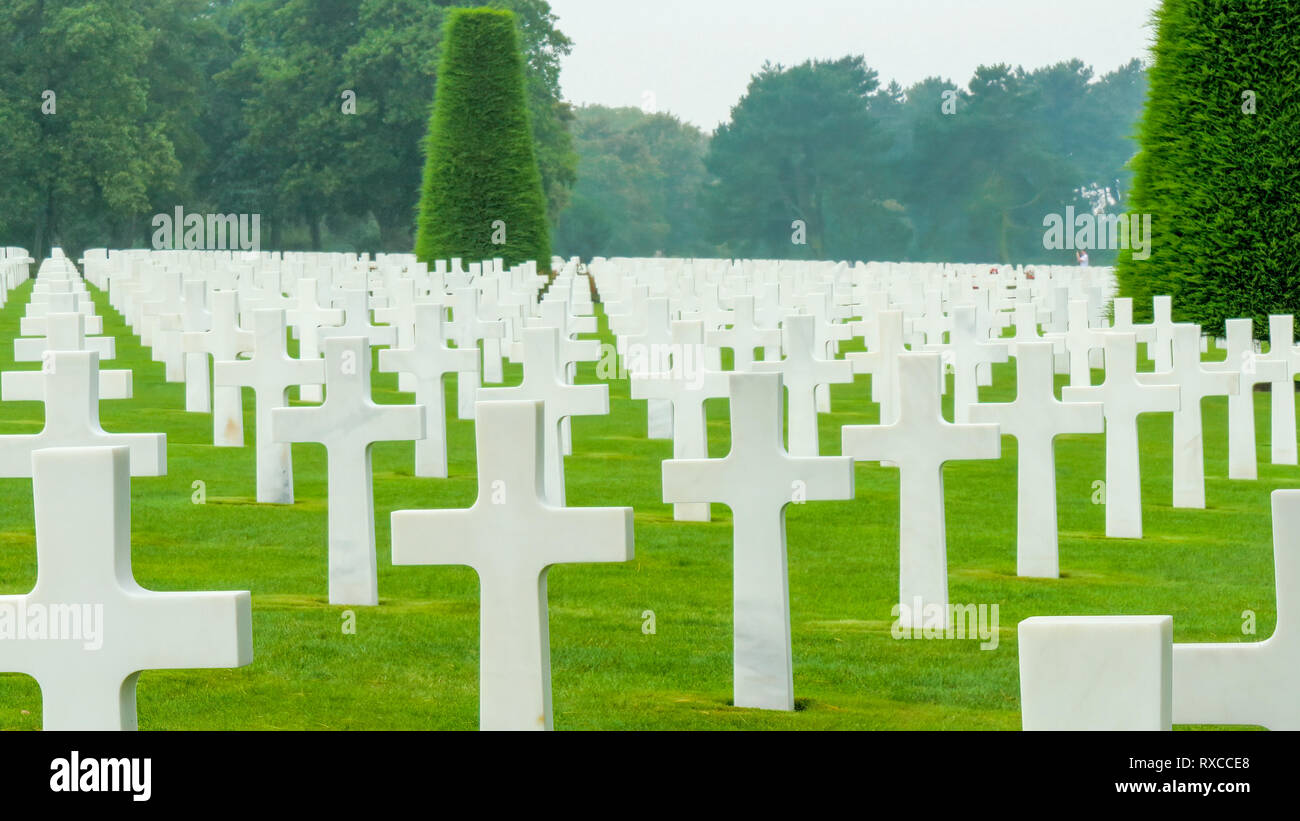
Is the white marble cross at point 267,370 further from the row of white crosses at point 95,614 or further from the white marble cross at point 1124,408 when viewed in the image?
the row of white crosses at point 95,614

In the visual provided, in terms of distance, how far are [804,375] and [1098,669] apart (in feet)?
26.4

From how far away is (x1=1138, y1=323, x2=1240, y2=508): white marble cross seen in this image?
403 inches

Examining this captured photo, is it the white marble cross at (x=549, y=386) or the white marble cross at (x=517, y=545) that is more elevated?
the white marble cross at (x=549, y=386)

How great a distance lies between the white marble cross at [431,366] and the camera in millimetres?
10672

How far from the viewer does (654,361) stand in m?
11.5

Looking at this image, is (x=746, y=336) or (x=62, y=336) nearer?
(x=62, y=336)

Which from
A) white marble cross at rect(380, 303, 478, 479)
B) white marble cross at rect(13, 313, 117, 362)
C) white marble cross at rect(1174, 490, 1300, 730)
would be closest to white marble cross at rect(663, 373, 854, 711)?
white marble cross at rect(1174, 490, 1300, 730)

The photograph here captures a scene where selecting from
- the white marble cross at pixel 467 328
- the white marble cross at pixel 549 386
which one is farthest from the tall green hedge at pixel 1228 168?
the white marble cross at pixel 549 386

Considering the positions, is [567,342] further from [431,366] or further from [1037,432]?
[1037,432]

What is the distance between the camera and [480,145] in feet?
97.8

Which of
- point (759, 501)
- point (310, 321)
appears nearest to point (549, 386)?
point (759, 501)

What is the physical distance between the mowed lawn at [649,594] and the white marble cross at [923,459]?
0.25 meters

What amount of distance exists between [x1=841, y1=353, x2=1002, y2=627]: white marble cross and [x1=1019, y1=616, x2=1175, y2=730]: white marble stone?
14.5 feet
